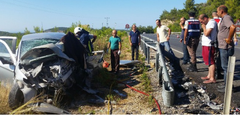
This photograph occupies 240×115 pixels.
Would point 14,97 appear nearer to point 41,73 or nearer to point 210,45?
point 41,73

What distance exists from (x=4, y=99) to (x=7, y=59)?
1.70 meters

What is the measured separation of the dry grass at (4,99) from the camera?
4427 millimetres

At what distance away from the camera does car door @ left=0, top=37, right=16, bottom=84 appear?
556cm

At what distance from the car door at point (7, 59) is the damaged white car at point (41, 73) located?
0.19 m

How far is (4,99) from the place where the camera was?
4688 mm

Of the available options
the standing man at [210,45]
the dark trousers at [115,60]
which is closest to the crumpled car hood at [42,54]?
the dark trousers at [115,60]

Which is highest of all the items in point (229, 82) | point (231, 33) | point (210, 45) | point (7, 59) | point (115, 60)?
point (231, 33)

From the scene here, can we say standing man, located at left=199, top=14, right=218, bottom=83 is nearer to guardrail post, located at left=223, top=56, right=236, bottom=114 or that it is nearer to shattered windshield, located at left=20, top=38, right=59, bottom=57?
guardrail post, located at left=223, top=56, right=236, bottom=114

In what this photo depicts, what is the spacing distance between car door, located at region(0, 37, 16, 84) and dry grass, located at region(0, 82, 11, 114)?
482 mm

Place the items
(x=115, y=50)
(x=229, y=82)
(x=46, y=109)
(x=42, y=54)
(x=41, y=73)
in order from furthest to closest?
1. (x=115, y=50)
2. (x=42, y=54)
3. (x=41, y=73)
4. (x=46, y=109)
5. (x=229, y=82)

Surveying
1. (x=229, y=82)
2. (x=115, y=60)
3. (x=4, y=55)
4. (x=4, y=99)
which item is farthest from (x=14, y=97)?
(x=229, y=82)

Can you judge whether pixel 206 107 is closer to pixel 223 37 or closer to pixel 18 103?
pixel 223 37

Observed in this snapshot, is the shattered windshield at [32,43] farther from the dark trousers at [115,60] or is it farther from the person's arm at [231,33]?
the person's arm at [231,33]

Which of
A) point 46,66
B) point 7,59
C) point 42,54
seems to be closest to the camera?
point 46,66
